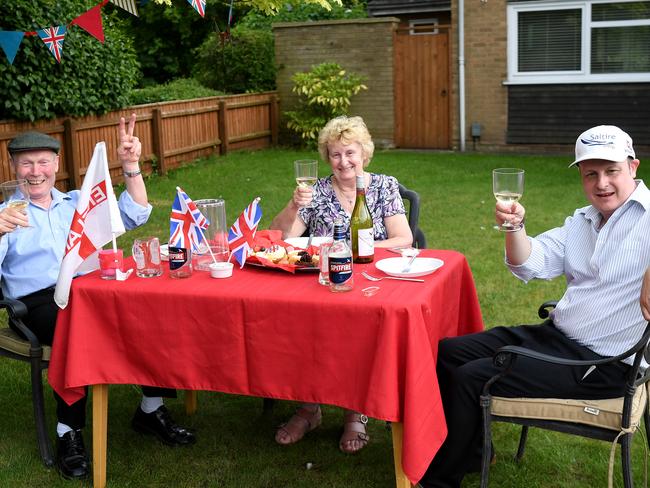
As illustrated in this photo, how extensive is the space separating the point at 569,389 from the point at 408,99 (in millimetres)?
13213

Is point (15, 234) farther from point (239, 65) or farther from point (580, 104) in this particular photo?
point (239, 65)

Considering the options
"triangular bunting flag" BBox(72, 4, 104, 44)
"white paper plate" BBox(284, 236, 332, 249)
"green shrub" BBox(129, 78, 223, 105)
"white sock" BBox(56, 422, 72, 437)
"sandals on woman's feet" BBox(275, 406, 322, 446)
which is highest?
"triangular bunting flag" BBox(72, 4, 104, 44)

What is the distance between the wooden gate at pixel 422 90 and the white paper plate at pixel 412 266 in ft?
40.5

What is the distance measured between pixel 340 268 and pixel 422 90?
1298 centimetres

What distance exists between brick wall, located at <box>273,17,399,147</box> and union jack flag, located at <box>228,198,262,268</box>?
12.5 meters

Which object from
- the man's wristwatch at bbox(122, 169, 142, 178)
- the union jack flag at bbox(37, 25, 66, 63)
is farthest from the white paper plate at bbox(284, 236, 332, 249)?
the union jack flag at bbox(37, 25, 66, 63)

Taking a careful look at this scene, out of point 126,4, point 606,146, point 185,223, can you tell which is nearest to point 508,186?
point 606,146

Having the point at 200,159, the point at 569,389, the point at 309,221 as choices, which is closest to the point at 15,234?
the point at 309,221

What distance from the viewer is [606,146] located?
2.96 m

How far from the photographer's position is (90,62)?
34.9ft

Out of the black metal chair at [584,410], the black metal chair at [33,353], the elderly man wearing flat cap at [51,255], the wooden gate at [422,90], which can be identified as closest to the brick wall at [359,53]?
the wooden gate at [422,90]

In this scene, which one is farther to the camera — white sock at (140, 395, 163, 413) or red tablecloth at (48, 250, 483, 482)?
white sock at (140, 395, 163, 413)

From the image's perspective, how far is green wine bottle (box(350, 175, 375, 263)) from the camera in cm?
357

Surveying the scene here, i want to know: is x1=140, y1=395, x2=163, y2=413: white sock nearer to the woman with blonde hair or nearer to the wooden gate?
the woman with blonde hair
